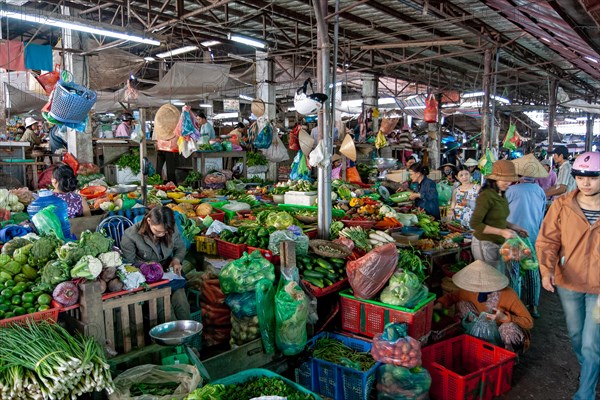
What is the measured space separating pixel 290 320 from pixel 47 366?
5.71 feet

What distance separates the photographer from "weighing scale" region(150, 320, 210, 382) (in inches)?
119

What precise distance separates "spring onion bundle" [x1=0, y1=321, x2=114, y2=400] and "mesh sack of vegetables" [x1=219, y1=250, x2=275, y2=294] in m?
1.33

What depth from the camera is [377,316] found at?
410 centimetres

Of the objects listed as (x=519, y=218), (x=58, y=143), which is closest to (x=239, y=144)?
(x=58, y=143)

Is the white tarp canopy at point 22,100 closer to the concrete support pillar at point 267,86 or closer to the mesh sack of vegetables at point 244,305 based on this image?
the concrete support pillar at point 267,86

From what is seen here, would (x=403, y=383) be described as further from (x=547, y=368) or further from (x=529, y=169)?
(x=529, y=169)

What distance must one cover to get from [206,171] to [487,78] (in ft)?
23.1

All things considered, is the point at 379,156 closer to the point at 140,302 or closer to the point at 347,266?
the point at 347,266

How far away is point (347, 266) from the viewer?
4414 mm

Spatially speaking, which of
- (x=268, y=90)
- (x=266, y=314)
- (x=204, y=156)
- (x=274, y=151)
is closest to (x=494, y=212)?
(x=266, y=314)

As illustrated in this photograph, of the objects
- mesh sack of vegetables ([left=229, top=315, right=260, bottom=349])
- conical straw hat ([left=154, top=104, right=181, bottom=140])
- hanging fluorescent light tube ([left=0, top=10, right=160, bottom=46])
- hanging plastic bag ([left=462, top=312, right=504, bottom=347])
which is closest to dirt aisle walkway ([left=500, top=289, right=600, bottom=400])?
hanging plastic bag ([left=462, top=312, right=504, bottom=347])

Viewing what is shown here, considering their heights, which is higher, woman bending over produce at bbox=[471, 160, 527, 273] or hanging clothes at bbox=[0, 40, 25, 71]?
hanging clothes at bbox=[0, 40, 25, 71]

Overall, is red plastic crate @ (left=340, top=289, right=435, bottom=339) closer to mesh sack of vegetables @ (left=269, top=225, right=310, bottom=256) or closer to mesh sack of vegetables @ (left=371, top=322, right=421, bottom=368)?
mesh sack of vegetables @ (left=371, top=322, right=421, bottom=368)

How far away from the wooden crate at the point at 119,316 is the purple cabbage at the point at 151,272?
10 cm
